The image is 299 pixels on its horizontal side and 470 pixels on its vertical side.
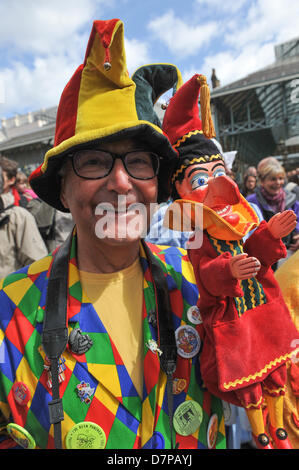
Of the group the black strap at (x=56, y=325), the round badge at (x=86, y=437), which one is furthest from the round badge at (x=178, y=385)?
the black strap at (x=56, y=325)

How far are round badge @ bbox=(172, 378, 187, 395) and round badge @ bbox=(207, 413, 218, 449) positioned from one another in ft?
0.55

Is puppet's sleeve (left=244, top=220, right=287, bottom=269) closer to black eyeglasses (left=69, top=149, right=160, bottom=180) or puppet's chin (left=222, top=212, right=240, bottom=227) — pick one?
puppet's chin (left=222, top=212, right=240, bottom=227)

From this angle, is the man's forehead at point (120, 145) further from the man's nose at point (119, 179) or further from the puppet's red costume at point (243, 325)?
the puppet's red costume at point (243, 325)

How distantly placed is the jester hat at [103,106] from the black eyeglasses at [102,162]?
4 cm

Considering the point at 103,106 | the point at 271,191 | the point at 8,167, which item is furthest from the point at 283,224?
the point at 8,167

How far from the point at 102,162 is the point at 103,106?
0.65 ft

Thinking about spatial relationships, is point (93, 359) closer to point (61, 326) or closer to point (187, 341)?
point (61, 326)

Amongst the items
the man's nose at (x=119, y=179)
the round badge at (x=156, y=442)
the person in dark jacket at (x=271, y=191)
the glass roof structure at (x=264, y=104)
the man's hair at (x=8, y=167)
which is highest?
the glass roof structure at (x=264, y=104)

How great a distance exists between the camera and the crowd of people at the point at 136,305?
3.68 ft

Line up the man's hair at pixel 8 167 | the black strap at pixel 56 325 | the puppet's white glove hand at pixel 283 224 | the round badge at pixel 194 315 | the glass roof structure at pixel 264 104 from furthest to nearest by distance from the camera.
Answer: the glass roof structure at pixel 264 104, the man's hair at pixel 8 167, the round badge at pixel 194 315, the puppet's white glove hand at pixel 283 224, the black strap at pixel 56 325

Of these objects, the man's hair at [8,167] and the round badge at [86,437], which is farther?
the man's hair at [8,167]

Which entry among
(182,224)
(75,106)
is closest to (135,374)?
(182,224)

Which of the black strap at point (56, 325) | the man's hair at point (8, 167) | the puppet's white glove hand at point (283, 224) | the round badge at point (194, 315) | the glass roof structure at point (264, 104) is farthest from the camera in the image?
the glass roof structure at point (264, 104)
